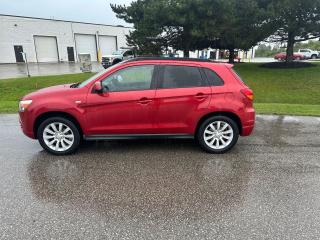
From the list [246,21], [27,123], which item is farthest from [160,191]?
[246,21]

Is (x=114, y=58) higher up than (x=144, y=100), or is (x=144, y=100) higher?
(x=114, y=58)

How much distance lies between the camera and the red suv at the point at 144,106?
4.84 meters

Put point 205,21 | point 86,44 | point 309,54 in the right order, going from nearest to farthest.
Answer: point 205,21, point 86,44, point 309,54

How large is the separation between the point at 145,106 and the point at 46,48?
4193 cm

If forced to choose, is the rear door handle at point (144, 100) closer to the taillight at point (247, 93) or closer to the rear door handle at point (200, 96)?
the rear door handle at point (200, 96)

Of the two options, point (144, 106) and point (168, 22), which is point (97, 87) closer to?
point (144, 106)

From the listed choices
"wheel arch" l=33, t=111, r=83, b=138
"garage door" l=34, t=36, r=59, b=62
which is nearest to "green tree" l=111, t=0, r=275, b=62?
"wheel arch" l=33, t=111, r=83, b=138

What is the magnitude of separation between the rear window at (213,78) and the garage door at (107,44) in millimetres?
46152

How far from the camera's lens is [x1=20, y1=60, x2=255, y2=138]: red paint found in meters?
4.83

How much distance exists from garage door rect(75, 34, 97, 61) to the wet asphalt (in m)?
42.8

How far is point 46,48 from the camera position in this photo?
Answer: 4197cm

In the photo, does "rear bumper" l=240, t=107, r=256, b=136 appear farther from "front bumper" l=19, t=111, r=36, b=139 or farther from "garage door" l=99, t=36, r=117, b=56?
"garage door" l=99, t=36, r=117, b=56

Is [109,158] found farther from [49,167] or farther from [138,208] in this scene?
[138,208]

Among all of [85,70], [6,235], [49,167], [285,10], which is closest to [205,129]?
[49,167]
